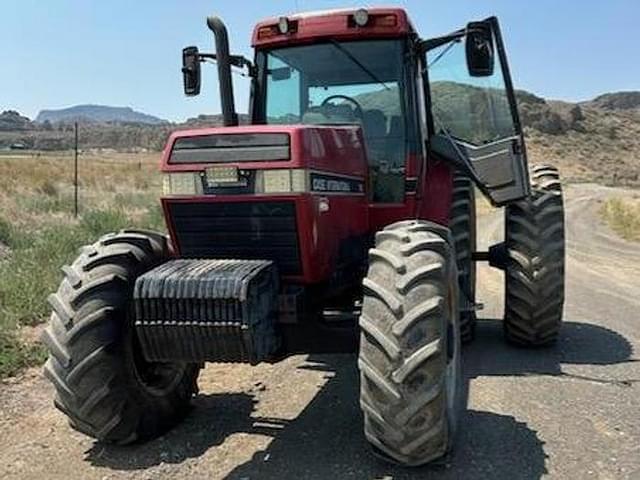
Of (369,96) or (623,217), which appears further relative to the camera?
(623,217)

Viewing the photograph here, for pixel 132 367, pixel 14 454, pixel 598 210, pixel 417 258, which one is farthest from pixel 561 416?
pixel 598 210

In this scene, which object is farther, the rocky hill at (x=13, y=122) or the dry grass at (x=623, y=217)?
the rocky hill at (x=13, y=122)

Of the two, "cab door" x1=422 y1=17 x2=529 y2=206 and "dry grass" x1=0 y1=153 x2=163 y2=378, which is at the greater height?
"cab door" x1=422 y1=17 x2=529 y2=206

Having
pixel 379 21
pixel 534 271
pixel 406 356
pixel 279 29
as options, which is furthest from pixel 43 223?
pixel 406 356

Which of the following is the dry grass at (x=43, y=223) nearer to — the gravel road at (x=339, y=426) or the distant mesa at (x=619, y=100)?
the gravel road at (x=339, y=426)

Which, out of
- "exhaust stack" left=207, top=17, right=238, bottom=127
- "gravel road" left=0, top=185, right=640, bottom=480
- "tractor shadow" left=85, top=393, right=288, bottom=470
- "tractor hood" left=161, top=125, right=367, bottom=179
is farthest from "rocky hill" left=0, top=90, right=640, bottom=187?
"tractor hood" left=161, top=125, right=367, bottom=179

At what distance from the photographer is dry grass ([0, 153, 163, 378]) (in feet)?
28.2

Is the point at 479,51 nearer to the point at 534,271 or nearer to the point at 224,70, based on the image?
the point at 224,70

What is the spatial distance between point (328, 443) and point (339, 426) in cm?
33

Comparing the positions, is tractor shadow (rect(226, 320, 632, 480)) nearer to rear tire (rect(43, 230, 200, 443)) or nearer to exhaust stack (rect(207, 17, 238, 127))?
rear tire (rect(43, 230, 200, 443))

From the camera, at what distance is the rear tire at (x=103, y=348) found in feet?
15.4

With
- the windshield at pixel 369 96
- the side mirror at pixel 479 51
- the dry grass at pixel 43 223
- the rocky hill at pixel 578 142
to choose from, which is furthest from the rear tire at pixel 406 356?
the rocky hill at pixel 578 142

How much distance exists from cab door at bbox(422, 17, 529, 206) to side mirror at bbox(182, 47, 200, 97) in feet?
6.08

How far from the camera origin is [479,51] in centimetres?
591
